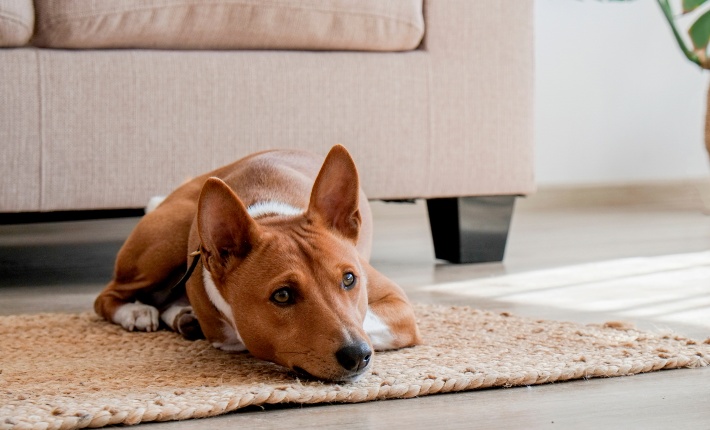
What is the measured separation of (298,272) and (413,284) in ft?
3.57

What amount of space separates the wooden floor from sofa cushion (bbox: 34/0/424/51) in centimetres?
65

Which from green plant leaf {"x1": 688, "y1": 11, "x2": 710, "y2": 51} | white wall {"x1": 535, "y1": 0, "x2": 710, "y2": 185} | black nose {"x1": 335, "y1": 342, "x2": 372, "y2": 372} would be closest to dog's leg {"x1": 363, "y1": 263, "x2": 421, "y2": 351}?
black nose {"x1": 335, "y1": 342, "x2": 372, "y2": 372}

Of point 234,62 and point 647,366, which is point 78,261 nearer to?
point 234,62

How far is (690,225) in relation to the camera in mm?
3705

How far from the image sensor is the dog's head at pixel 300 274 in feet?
4.55

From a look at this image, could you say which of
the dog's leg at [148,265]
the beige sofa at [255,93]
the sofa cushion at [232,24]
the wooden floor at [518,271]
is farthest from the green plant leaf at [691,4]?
the dog's leg at [148,265]

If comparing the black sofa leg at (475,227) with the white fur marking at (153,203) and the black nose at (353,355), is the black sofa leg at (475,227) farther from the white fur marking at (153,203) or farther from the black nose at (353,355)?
the black nose at (353,355)

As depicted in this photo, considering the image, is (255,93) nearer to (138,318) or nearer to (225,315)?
(138,318)

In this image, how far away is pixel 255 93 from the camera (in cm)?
251

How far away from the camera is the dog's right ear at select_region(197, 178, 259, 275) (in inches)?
58.2

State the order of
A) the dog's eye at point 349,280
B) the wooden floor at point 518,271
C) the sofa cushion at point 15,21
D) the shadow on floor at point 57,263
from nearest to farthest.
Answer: the wooden floor at point 518,271
the dog's eye at point 349,280
the sofa cushion at point 15,21
the shadow on floor at point 57,263

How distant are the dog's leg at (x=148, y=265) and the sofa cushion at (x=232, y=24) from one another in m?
0.56

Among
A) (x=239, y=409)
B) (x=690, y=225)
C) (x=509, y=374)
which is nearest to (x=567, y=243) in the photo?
(x=690, y=225)

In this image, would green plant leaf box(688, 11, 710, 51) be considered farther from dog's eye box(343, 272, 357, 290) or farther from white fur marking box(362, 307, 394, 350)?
dog's eye box(343, 272, 357, 290)
